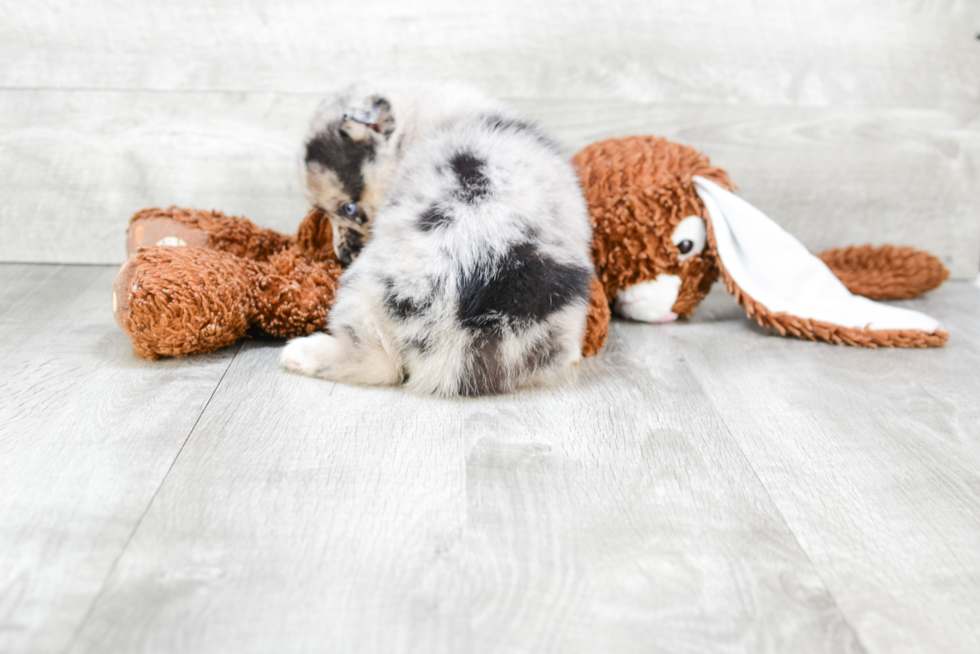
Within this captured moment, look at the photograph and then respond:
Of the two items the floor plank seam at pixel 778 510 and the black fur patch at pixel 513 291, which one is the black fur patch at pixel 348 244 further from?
the floor plank seam at pixel 778 510

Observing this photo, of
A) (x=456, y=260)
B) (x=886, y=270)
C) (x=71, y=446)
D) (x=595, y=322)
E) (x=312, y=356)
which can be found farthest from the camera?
(x=886, y=270)

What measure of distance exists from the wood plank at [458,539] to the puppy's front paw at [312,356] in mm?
57

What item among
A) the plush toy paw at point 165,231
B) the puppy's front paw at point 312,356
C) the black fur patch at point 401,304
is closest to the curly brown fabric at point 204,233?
the plush toy paw at point 165,231

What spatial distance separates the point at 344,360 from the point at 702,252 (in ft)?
2.47

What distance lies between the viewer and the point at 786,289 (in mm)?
1563

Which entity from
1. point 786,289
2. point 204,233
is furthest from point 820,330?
point 204,233

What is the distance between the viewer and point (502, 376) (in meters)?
1.22

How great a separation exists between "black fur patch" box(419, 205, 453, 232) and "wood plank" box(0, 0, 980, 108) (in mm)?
803

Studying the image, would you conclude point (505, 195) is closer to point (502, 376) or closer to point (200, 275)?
point (502, 376)

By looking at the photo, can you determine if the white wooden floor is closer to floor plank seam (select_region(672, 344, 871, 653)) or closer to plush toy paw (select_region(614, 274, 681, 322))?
floor plank seam (select_region(672, 344, 871, 653))

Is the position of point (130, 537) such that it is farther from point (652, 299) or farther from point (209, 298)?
point (652, 299)

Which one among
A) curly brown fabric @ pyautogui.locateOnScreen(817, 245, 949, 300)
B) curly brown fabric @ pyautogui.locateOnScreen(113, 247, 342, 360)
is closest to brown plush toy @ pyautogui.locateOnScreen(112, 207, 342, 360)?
curly brown fabric @ pyautogui.locateOnScreen(113, 247, 342, 360)

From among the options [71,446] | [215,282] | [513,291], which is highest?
[513,291]

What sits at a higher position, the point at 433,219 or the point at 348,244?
the point at 433,219
